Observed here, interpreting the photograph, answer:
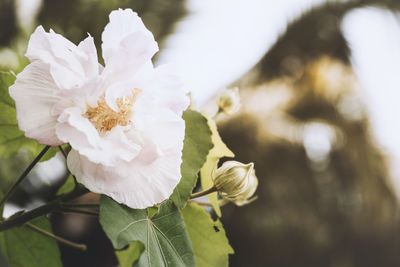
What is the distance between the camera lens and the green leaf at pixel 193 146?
27 cm

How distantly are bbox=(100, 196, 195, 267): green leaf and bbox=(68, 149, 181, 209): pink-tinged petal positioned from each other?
0.05 ft

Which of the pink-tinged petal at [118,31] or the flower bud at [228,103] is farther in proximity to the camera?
the flower bud at [228,103]

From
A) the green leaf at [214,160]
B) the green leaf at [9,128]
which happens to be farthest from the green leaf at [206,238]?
the green leaf at [9,128]

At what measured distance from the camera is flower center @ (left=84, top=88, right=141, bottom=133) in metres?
0.23

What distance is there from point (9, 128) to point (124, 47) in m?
0.13

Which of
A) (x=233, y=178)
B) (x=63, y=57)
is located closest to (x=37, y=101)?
(x=63, y=57)

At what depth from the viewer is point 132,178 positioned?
222 millimetres

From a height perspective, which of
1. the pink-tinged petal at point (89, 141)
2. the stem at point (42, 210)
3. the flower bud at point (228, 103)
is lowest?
the flower bud at point (228, 103)

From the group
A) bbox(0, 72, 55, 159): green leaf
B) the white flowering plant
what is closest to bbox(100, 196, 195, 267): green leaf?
the white flowering plant

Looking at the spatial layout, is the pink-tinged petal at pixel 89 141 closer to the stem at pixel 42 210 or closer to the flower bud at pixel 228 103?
the stem at pixel 42 210

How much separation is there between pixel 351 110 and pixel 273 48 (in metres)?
0.61

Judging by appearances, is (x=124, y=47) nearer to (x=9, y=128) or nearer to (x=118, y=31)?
(x=118, y=31)

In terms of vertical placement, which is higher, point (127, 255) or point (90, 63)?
point (90, 63)

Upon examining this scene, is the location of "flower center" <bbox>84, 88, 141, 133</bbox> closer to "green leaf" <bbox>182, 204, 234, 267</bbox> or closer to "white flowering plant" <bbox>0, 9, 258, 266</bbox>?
"white flowering plant" <bbox>0, 9, 258, 266</bbox>
